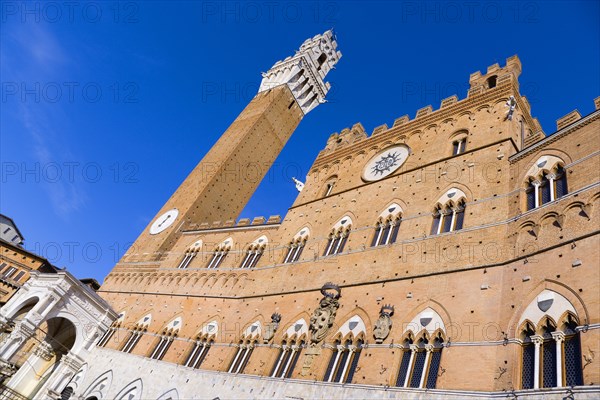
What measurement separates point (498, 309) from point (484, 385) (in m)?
1.73

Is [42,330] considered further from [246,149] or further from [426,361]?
[246,149]

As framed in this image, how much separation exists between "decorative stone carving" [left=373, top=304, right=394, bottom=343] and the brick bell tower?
1631 cm

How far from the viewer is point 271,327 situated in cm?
1349

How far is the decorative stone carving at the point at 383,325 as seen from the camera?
10.2 metres

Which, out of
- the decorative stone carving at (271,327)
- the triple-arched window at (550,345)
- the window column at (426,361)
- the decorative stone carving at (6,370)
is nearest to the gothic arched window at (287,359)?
the decorative stone carving at (271,327)

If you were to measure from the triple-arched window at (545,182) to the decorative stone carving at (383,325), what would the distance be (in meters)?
4.46

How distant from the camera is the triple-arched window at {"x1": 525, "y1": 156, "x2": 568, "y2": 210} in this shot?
9.76 m

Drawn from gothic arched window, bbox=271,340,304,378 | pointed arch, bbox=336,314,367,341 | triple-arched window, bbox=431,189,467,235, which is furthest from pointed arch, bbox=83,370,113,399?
triple-arched window, bbox=431,189,467,235

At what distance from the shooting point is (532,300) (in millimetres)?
8219

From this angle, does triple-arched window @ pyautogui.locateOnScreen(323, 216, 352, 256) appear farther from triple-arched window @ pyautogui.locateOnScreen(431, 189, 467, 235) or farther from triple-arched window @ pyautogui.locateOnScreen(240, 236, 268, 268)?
triple-arched window @ pyautogui.locateOnScreen(240, 236, 268, 268)

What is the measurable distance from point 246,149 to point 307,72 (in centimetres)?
1198

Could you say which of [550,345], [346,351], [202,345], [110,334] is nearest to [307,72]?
[110,334]

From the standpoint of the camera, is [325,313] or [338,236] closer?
[325,313]

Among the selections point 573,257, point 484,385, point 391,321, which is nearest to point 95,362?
point 391,321
